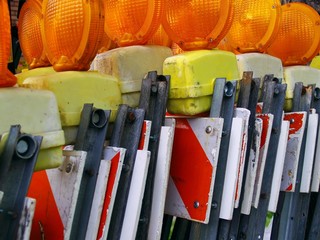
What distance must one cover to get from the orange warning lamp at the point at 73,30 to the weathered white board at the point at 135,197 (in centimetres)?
37

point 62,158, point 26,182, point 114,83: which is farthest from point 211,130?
point 26,182

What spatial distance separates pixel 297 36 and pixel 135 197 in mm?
1249

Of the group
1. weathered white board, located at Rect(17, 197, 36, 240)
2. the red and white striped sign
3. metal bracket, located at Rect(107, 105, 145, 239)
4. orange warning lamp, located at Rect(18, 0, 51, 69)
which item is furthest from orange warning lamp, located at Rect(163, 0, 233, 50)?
weathered white board, located at Rect(17, 197, 36, 240)

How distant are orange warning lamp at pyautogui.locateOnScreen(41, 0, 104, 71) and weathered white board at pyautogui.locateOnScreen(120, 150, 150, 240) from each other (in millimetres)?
366

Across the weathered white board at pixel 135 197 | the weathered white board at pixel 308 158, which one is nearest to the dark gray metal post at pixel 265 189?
the weathered white board at pixel 308 158

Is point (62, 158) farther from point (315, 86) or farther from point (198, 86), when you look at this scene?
point (315, 86)

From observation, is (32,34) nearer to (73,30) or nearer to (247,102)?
(73,30)

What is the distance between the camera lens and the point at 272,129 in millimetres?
1896

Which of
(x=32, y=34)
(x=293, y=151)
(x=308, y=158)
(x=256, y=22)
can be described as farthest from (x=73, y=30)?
(x=308, y=158)

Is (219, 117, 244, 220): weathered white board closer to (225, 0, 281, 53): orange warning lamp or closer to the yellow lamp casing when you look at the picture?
the yellow lamp casing

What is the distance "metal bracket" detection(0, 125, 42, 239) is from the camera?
3.67ft

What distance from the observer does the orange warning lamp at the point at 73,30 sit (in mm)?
1515

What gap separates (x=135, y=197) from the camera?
144 centimetres

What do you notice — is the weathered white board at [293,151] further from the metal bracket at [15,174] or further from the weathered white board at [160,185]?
the metal bracket at [15,174]
